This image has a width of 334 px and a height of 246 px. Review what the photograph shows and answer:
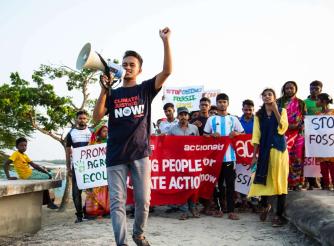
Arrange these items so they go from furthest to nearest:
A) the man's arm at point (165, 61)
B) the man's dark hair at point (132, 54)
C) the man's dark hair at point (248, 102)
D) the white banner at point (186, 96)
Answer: the white banner at point (186, 96) < the man's dark hair at point (248, 102) < the man's dark hair at point (132, 54) < the man's arm at point (165, 61)

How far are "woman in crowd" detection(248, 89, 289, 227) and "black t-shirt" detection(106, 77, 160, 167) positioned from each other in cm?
233

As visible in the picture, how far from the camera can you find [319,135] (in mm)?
6965

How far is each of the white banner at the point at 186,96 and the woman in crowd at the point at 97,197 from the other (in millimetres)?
6565

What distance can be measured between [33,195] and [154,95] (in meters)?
3.81

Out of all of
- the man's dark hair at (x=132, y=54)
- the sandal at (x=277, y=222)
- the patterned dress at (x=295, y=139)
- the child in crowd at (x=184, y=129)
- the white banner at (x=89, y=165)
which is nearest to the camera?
the man's dark hair at (x=132, y=54)

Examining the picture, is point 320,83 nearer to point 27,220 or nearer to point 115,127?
point 115,127

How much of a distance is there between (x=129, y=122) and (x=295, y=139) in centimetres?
402

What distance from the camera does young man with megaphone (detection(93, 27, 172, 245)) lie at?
3.46 metres

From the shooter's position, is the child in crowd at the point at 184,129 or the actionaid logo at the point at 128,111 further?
the child in crowd at the point at 184,129

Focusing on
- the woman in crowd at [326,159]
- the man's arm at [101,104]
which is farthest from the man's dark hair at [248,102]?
the man's arm at [101,104]

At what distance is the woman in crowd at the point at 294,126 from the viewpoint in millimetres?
6348

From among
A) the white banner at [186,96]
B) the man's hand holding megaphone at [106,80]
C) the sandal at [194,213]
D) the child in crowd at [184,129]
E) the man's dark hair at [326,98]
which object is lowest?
the sandal at [194,213]

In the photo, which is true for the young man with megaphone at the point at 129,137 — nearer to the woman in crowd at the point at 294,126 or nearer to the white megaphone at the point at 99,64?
the white megaphone at the point at 99,64

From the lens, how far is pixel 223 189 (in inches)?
261
